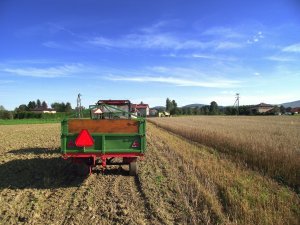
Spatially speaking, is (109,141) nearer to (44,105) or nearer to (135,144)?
(135,144)

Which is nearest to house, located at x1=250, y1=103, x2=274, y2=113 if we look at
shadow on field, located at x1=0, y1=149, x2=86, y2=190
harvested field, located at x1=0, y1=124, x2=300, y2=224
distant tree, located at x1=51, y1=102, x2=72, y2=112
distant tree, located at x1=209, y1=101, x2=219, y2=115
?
distant tree, located at x1=209, y1=101, x2=219, y2=115

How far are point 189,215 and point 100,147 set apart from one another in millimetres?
3524

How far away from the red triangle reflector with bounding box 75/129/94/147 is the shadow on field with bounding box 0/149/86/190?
3.36 feet

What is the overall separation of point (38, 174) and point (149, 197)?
4.24 metres

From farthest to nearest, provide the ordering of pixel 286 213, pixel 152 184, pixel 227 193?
1. pixel 152 184
2. pixel 227 193
3. pixel 286 213

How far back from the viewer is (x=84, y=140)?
8859 mm

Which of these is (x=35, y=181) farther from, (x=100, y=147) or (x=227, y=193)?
(x=227, y=193)

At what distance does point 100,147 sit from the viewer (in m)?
9.00

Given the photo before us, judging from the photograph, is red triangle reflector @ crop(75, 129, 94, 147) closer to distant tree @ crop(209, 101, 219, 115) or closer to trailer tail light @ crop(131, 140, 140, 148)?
trailer tail light @ crop(131, 140, 140, 148)

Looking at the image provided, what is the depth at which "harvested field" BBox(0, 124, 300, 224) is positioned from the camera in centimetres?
606

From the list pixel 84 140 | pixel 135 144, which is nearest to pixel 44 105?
pixel 84 140

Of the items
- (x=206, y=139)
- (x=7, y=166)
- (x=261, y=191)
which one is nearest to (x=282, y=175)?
(x=261, y=191)

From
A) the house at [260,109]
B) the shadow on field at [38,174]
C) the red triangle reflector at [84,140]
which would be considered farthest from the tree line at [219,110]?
the red triangle reflector at [84,140]

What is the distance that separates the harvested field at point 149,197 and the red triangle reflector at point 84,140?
3.27 feet
